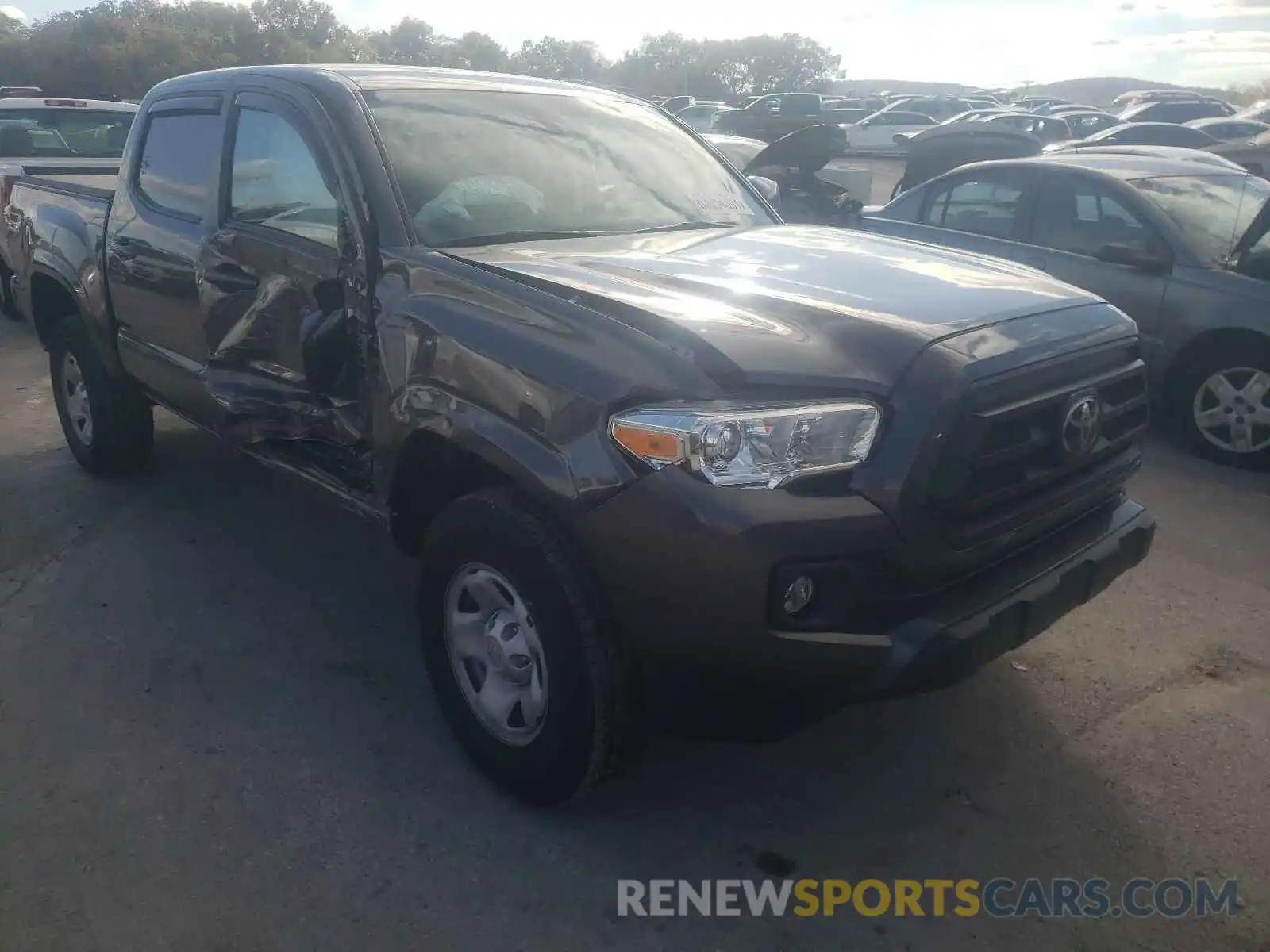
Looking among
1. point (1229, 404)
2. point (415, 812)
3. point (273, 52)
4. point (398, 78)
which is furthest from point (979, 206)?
point (273, 52)

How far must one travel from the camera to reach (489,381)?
8.90 ft

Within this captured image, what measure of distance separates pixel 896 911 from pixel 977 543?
0.92 metres

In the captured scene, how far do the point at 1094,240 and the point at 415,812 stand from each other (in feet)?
17.5

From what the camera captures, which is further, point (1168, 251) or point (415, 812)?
point (1168, 251)

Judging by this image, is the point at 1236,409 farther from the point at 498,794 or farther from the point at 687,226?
the point at 498,794

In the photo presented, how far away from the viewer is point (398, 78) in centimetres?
371

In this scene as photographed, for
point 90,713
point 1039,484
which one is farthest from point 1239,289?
point 90,713

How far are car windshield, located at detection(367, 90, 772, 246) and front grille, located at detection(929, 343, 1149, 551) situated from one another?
5.13 feet

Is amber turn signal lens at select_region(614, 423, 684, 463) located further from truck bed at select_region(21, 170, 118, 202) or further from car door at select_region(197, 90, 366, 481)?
truck bed at select_region(21, 170, 118, 202)

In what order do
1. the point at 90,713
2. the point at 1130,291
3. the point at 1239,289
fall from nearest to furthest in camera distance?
the point at 90,713 → the point at 1239,289 → the point at 1130,291

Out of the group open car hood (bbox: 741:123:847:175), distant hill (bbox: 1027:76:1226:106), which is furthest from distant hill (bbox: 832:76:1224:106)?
open car hood (bbox: 741:123:847:175)

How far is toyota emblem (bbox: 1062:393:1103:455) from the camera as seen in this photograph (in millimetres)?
2727

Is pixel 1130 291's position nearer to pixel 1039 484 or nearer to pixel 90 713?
pixel 1039 484

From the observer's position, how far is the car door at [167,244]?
412cm
